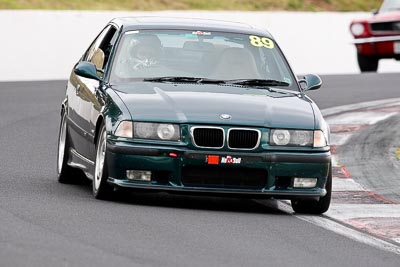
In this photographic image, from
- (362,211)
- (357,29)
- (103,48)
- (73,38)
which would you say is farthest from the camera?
(357,29)

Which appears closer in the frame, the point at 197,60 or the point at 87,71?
the point at 87,71

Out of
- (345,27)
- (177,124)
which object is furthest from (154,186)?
(345,27)

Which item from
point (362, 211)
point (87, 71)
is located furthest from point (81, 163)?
point (362, 211)

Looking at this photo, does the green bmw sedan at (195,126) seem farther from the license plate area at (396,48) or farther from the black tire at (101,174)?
the license plate area at (396,48)

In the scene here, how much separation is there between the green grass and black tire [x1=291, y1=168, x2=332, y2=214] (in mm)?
22498

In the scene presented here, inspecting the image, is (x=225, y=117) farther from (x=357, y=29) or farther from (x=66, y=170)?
(x=357, y=29)

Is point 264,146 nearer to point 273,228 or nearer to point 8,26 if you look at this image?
point 273,228

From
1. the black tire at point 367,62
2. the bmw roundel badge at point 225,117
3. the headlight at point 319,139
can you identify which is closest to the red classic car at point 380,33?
the black tire at point 367,62

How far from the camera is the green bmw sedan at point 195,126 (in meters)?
10.5

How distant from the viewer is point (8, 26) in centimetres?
2614

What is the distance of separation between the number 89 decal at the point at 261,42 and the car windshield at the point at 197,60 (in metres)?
0.03

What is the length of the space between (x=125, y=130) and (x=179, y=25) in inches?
70.0

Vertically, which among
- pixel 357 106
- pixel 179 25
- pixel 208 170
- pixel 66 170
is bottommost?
pixel 357 106

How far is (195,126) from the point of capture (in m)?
10.5
